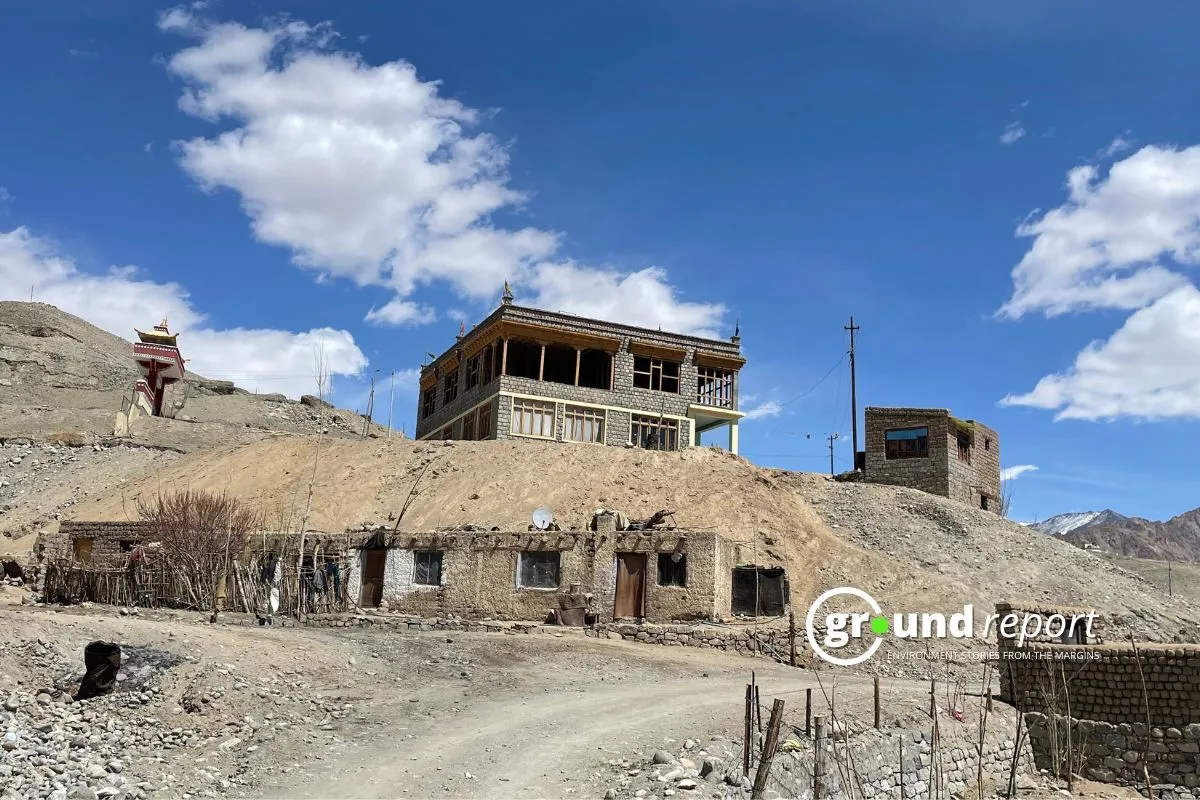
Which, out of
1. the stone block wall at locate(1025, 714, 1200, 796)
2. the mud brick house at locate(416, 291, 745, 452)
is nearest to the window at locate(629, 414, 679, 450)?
the mud brick house at locate(416, 291, 745, 452)

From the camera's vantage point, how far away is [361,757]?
1133cm

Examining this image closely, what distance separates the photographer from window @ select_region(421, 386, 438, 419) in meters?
48.1

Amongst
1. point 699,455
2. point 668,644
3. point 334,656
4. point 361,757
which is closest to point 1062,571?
point 699,455

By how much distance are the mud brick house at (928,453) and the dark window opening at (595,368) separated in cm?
1090

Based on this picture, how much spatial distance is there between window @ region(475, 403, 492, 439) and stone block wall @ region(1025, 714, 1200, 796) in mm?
25315

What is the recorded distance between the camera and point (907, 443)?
39094mm

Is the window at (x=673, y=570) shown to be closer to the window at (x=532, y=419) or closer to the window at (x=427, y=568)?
the window at (x=427, y=568)

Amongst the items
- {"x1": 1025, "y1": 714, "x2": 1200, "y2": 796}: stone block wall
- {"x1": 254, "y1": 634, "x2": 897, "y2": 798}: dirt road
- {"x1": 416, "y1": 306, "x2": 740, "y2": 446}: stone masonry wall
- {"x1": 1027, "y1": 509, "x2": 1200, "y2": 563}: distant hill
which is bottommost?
{"x1": 1025, "y1": 714, "x2": 1200, "y2": 796}: stone block wall

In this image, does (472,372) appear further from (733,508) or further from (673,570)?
(673,570)

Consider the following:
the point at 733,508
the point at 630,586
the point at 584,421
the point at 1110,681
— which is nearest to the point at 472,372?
the point at 584,421

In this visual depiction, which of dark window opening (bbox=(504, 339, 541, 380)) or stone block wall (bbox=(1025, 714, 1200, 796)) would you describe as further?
dark window opening (bbox=(504, 339, 541, 380))

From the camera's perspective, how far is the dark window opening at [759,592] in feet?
77.9

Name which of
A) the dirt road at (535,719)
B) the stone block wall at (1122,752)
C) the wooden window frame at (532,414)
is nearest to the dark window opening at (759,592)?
the dirt road at (535,719)

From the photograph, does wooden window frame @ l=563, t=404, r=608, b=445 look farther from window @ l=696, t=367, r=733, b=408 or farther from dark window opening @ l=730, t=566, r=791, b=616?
dark window opening @ l=730, t=566, r=791, b=616
